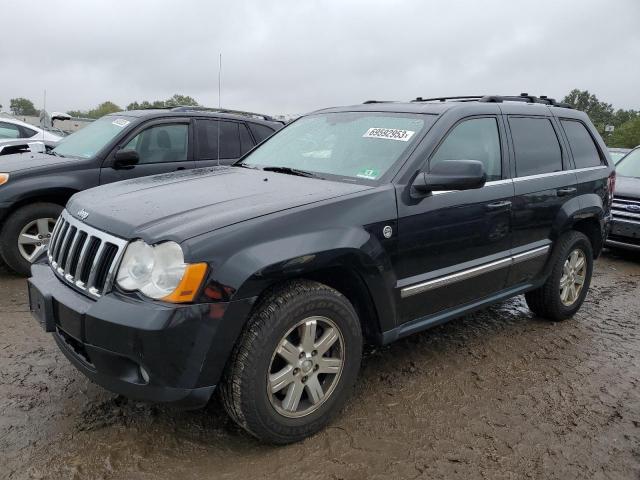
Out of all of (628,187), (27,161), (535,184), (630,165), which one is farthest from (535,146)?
(630,165)

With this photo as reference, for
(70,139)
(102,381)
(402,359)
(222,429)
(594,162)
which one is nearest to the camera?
(102,381)

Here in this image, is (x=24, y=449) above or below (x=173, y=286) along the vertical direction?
below

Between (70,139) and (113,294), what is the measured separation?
451 centimetres

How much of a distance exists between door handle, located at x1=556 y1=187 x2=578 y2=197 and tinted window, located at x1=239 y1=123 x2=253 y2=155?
3597 millimetres

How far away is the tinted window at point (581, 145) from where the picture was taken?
14.5 ft

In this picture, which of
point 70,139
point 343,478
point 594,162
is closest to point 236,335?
point 343,478

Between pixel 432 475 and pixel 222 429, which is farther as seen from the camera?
pixel 222 429

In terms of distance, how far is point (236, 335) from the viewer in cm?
237

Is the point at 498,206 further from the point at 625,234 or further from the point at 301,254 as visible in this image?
the point at 625,234

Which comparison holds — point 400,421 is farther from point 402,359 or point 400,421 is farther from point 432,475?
point 402,359

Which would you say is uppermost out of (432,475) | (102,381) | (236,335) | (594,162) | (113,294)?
(594,162)

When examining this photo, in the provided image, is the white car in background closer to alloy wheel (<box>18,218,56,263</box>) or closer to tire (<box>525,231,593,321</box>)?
alloy wheel (<box>18,218,56,263</box>)

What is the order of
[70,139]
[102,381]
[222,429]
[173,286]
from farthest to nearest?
[70,139]
[222,429]
[102,381]
[173,286]

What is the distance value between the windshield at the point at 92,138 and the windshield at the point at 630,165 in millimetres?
7027
